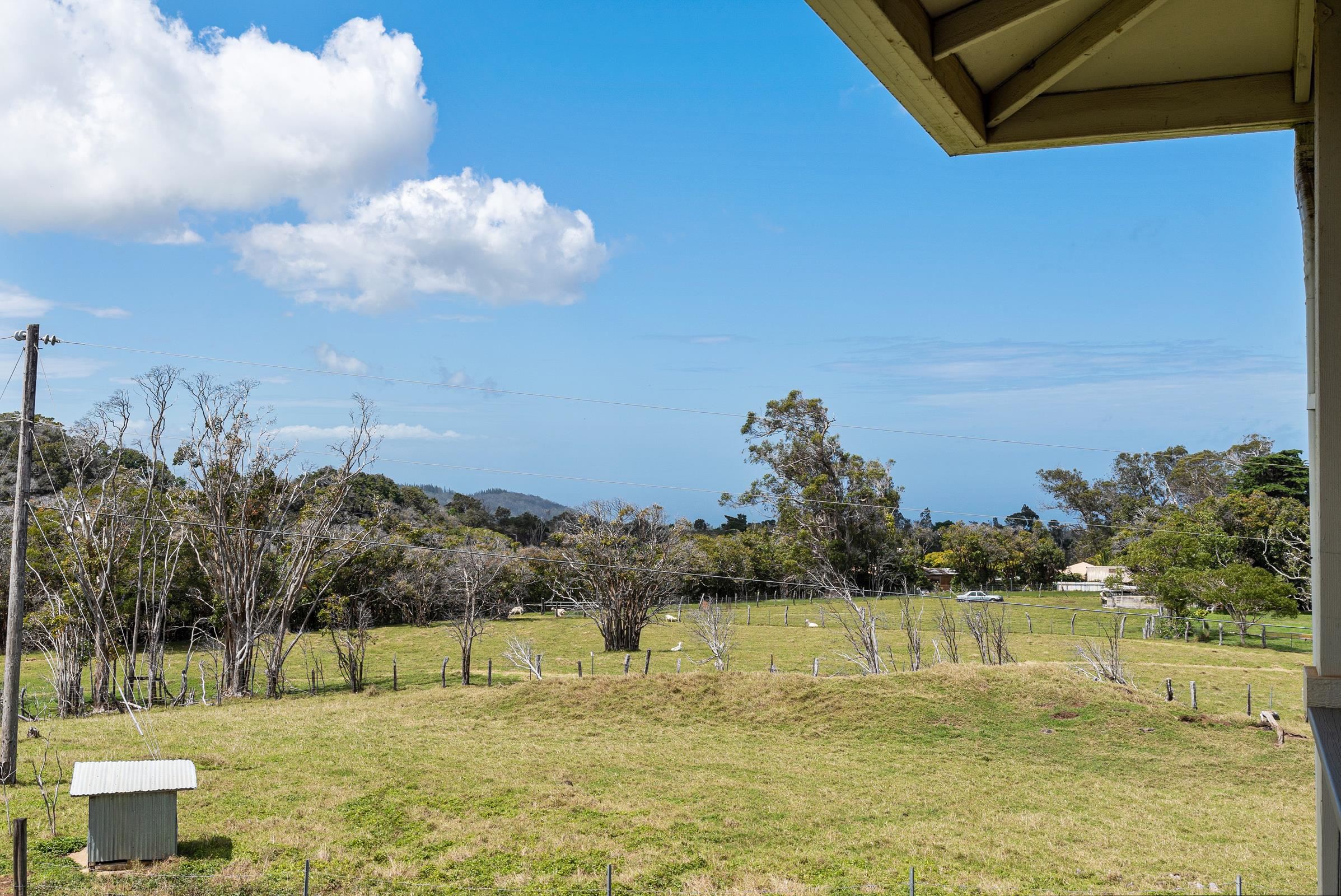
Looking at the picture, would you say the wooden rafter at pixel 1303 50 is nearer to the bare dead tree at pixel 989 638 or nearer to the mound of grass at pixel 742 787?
the mound of grass at pixel 742 787

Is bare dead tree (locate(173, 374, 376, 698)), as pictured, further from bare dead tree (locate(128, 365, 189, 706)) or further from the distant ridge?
the distant ridge

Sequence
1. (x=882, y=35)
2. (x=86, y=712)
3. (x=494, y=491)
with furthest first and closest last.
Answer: (x=494, y=491), (x=86, y=712), (x=882, y=35)

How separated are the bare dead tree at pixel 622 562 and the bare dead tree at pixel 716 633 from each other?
214 cm

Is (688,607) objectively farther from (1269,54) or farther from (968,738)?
(1269,54)

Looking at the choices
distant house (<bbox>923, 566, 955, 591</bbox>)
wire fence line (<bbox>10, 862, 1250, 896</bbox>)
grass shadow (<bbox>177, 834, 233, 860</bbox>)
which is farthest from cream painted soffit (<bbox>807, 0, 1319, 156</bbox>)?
distant house (<bbox>923, 566, 955, 591</bbox>)

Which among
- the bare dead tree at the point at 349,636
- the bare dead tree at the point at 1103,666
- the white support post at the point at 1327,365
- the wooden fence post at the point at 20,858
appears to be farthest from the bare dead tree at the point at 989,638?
the white support post at the point at 1327,365

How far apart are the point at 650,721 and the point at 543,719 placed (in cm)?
174

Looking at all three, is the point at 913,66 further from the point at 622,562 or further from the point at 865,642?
the point at 622,562

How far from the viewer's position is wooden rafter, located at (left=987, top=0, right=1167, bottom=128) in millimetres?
1854

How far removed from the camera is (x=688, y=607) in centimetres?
3006

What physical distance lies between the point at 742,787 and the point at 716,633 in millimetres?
8712

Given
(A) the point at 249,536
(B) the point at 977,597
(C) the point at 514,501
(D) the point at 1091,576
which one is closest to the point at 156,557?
(A) the point at 249,536

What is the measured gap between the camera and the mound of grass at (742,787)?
26.5 feet

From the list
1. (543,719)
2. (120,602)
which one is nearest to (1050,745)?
(543,719)
